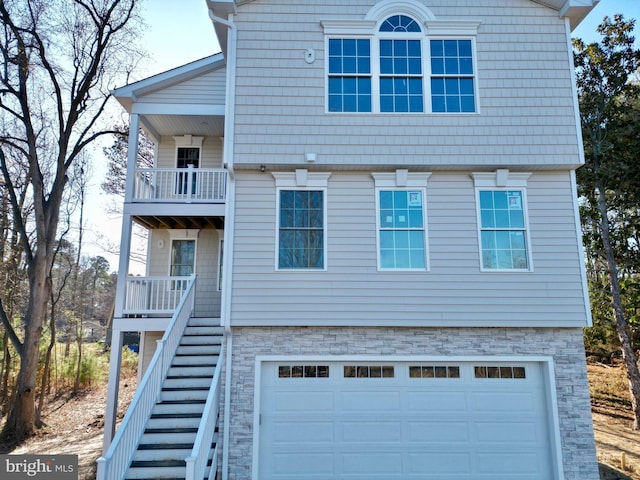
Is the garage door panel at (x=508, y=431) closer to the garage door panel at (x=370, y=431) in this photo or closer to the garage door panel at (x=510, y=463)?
the garage door panel at (x=510, y=463)

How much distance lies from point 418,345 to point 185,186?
6536mm

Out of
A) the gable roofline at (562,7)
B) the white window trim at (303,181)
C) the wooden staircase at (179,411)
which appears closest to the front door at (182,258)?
the wooden staircase at (179,411)

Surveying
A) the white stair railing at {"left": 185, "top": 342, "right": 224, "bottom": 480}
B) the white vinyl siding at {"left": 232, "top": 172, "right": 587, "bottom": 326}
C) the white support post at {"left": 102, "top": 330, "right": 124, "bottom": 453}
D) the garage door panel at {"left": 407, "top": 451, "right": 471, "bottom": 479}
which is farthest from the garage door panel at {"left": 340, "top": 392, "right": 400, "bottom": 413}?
the white support post at {"left": 102, "top": 330, "right": 124, "bottom": 453}

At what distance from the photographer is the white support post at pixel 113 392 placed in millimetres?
8227

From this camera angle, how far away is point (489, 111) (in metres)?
7.50

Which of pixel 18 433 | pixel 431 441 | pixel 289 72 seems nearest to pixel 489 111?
pixel 289 72

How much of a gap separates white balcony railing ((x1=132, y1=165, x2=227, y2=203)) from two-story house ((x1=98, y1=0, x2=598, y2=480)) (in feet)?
7.23

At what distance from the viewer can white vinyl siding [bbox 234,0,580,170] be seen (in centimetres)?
734

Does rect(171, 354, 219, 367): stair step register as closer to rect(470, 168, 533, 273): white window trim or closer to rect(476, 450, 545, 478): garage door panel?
rect(476, 450, 545, 478): garage door panel

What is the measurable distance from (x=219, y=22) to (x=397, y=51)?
3.25 meters

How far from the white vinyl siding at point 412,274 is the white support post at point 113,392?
130 inches

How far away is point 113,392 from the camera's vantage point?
330 inches

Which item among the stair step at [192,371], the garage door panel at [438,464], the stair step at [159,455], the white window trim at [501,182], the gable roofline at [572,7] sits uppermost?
the gable roofline at [572,7]

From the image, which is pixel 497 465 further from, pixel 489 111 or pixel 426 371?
pixel 489 111
